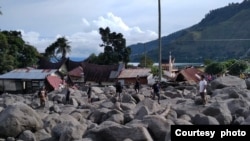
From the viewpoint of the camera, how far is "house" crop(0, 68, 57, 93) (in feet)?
183

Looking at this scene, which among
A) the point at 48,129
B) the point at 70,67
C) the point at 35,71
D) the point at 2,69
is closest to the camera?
the point at 48,129

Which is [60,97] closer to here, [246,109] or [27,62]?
[246,109]

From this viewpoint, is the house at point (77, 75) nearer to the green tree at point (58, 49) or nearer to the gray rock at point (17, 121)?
the green tree at point (58, 49)

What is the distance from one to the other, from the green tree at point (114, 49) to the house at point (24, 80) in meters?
20.2

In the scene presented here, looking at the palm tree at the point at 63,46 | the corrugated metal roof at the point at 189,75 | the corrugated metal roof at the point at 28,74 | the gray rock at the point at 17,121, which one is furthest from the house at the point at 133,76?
the gray rock at the point at 17,121

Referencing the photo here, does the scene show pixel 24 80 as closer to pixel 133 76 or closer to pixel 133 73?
pixel 133 76

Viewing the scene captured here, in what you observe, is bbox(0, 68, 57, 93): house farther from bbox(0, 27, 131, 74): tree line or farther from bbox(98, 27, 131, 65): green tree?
bbox(98, 27, 131, 65): green tree

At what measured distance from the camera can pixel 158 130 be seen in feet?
45.6

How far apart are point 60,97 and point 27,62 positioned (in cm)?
4119

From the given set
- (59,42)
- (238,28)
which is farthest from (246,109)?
(238,28)

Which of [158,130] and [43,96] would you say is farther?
[43,96]

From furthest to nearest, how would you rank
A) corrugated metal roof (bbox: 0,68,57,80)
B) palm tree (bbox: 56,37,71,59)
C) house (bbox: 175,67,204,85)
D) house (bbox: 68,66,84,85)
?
palm tree (bbox: 56,37,71,59), house (bbox: 68,66,84,85), corrugated metal roof (bbox: 0,68,57,80), house (bbox: 175,67,204,85)

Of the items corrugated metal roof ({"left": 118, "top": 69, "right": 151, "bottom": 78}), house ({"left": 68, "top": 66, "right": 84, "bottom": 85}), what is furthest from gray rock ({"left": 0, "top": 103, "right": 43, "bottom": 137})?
house ({"left": 68, "top": 66, "right": 84, "bottom": 85})

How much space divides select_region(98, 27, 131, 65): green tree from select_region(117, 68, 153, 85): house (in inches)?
506
